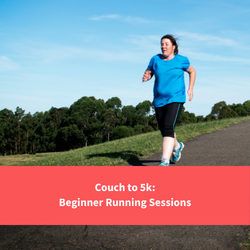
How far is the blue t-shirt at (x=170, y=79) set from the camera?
4.56 m

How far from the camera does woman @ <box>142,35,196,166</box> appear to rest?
4.56 m

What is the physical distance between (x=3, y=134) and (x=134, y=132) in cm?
3037

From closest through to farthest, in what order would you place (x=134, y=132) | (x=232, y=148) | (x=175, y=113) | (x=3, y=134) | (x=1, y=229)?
(x=1, y=229), (x=175, y=113), (x=232, y=148), (x=134, y=132), (x=3, y=134)

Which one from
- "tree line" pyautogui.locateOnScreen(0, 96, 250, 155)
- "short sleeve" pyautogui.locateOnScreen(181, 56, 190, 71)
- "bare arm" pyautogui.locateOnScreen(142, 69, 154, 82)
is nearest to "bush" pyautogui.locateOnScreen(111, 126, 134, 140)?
"tree line" pyautogui.locateOnScreen(0, 96, 250, 155)

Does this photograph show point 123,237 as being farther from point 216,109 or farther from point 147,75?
point 216,109

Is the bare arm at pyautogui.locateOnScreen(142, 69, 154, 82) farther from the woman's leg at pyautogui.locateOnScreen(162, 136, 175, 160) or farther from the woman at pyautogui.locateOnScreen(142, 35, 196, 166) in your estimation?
the woman's leg at pyautogui.locateOnScreen(162, 136, 175, 160)

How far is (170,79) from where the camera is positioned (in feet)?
15.0

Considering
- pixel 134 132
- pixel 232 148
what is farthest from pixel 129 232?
pixel 134 132

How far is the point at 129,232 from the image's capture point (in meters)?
2.78

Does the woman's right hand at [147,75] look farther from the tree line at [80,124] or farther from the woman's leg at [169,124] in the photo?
the tree line at [80,124]

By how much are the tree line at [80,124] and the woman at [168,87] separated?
4791 cm

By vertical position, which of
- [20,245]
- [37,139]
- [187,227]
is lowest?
[20,245]

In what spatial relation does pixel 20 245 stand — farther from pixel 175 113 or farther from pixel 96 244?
pixel 175 113

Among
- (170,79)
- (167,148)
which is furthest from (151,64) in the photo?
(167,148)
